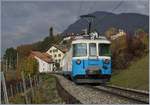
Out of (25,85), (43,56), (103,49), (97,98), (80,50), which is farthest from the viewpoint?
(97,98)

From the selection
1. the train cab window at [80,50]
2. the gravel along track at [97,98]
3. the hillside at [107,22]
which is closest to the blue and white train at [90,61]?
the train cab window at [80,50]

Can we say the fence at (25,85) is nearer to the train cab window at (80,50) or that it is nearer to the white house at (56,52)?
the white house at (56,52)

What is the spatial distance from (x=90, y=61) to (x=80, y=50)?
0.75 metres

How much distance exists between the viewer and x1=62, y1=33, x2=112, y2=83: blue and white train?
12.3m

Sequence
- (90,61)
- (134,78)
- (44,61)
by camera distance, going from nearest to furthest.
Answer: (44,61) → (90,61) → (134,78)

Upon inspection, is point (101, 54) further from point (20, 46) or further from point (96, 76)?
point (20, 46)

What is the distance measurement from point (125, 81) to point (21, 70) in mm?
22230

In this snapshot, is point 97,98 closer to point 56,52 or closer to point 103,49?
point 103,49

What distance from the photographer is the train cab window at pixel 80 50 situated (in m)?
13.2

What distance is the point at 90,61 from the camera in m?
13.2

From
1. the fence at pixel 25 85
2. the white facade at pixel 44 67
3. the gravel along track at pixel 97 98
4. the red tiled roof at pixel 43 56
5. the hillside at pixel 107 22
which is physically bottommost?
the gravel along track at pixel 97 98

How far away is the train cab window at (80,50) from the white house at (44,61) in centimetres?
468

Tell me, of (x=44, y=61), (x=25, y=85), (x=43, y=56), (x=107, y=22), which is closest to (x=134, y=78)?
(x=25, y=85)

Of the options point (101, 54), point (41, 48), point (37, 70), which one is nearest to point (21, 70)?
point (37, 70)
